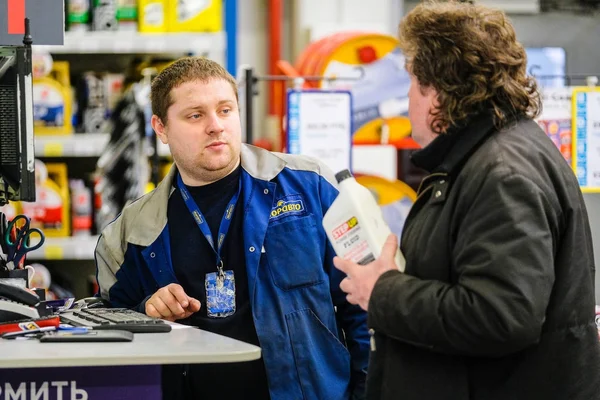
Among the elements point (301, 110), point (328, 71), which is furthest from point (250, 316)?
point (328, 71)

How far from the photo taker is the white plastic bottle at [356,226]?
1921mm

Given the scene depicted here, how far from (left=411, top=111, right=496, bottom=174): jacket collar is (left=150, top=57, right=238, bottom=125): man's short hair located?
96 cm

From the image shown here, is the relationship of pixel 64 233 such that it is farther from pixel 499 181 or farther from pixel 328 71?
pixel 499 181

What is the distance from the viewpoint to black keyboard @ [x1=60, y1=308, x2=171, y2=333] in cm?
214

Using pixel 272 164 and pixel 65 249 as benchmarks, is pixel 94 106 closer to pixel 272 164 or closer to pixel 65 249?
pixel 65 249

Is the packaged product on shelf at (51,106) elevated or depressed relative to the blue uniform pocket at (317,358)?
elevated

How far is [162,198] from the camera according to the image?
8.83 ft

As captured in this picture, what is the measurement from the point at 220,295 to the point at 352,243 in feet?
2.35

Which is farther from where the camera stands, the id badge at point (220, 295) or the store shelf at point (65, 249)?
the store shelf at point (65, 249)

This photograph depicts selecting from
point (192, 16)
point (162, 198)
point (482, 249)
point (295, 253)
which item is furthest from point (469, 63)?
point (192, 16)

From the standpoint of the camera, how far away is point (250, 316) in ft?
8.41

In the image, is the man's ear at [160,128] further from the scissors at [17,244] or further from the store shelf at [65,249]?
the store shelf at [65,249]

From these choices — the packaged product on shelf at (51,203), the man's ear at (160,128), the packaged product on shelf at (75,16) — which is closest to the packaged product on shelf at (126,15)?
the packaged product on shelf at (75,16)

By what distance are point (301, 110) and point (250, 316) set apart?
5.61ft
